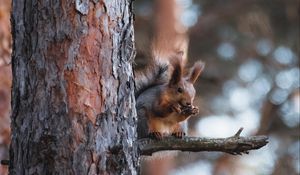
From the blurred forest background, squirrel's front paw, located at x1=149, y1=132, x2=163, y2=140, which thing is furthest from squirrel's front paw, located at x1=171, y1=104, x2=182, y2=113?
the blurred forest background

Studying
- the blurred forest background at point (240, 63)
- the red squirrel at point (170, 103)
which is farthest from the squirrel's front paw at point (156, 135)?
the blurred forest background at point (240, 63)

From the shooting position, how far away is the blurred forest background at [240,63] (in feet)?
25.9

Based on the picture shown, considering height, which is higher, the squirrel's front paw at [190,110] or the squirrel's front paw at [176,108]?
the squirrel's front paw at [176,108]

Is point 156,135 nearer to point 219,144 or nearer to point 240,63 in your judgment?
point 219,144

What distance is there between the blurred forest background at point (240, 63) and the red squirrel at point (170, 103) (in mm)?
4528

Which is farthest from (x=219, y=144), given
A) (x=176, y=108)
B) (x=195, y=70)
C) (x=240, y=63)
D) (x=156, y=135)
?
(x=240, y=63)

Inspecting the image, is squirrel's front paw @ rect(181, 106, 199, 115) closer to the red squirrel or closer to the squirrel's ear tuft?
the red squirrel

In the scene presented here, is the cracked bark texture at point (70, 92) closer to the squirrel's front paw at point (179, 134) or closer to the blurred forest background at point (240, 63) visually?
the squirrel's front paw at point (179, 134)

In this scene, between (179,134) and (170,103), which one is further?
(170,103)

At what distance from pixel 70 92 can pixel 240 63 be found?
726 centimetres

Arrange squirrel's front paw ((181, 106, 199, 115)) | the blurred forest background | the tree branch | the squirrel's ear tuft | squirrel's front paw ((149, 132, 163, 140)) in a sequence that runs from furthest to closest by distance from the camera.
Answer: the blurred forest background → the squirrel's ear tuft → squirrel's front paw ((181, 106, 199, 115)) → squirrel's front paw ((149, 132, 163, 140)) → the tree branch

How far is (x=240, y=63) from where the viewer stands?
9.48 metres

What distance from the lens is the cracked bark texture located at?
7.55ft

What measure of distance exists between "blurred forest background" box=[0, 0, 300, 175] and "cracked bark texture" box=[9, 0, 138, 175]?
16.9ft
